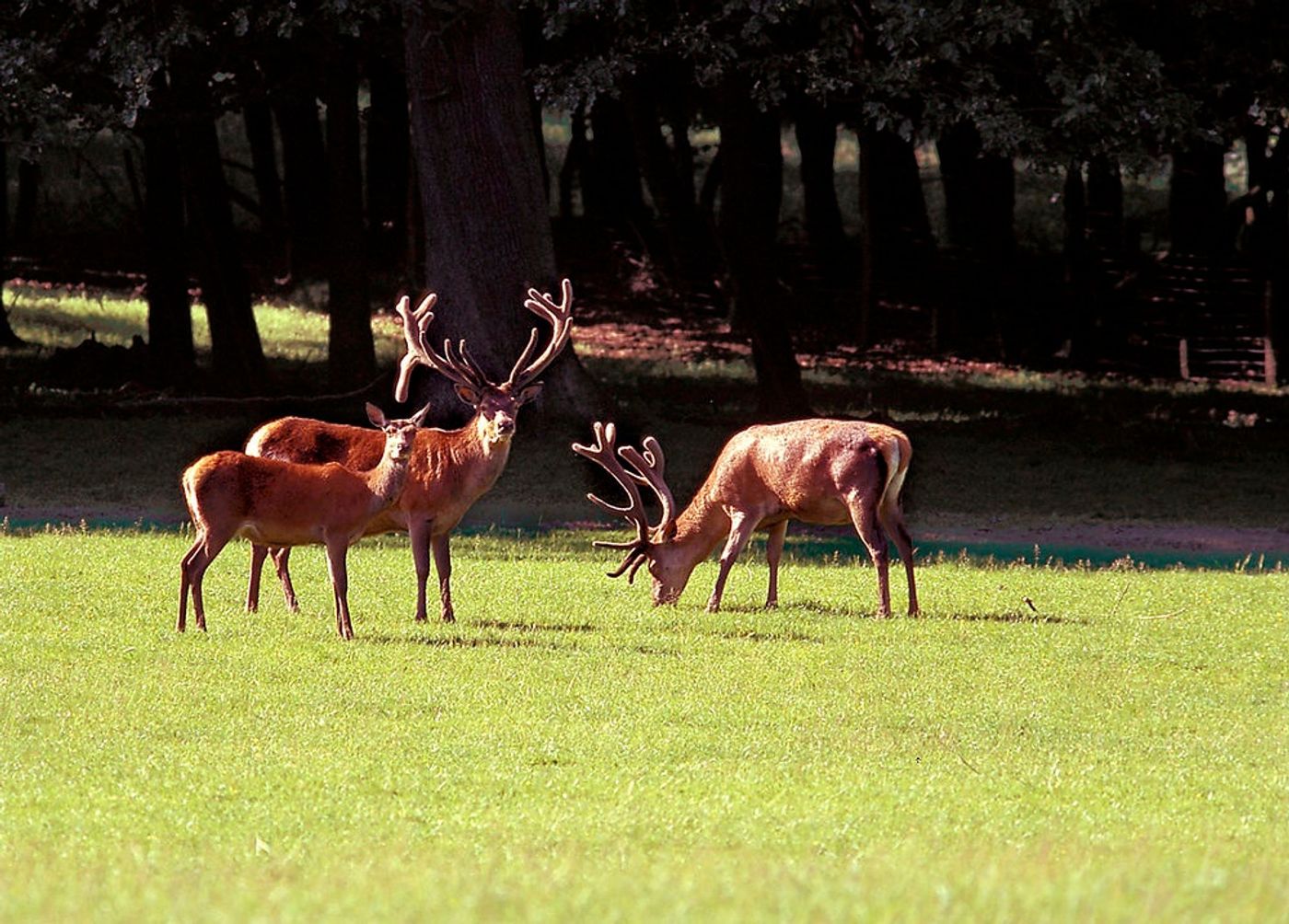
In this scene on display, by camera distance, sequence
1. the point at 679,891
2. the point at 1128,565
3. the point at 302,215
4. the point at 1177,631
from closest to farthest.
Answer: the point at 679,891
the point at 1177,631
the point at 1128,565
the point at 302,215

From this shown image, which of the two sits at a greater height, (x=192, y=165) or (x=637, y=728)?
(x=192, y=165)

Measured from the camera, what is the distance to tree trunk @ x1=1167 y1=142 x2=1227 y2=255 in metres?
40.2

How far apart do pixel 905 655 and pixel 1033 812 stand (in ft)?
13.2

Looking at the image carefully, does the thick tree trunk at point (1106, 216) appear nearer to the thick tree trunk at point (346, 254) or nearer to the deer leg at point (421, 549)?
the thick tree trunk at point (346, 254)

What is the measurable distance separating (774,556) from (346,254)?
17049 millimetres

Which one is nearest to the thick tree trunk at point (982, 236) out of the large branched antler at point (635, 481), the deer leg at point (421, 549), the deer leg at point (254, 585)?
the large branched antler at point (635, 481)

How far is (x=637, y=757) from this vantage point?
9.97 metres

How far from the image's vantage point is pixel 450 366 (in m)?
14.9

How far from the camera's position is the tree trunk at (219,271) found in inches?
1157

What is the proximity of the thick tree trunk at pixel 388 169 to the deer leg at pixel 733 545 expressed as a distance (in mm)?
26602

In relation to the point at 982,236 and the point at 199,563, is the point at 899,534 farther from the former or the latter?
the point at 982,236

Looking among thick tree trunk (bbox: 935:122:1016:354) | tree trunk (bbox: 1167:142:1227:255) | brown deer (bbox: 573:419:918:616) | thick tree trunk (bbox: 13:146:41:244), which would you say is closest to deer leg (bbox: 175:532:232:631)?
brown deer (bbox: 573:419:918:616)

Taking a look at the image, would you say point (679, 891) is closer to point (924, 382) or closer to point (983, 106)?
point (983, 106)

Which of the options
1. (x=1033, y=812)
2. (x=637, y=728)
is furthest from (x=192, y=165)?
(x=1033, y=812)
